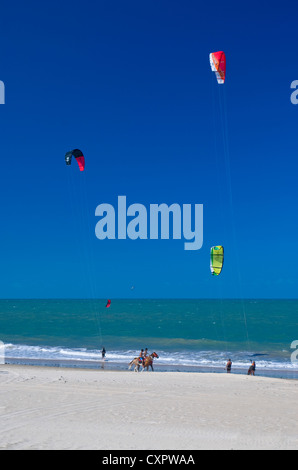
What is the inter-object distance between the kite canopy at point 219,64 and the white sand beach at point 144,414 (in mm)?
10904

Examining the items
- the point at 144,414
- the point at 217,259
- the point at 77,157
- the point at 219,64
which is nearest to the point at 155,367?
the point at 217,259

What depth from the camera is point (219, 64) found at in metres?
17.2

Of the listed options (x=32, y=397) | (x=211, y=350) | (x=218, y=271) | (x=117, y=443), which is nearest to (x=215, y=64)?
(x=218, y=271)

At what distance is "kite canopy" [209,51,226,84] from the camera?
1719 centimetres

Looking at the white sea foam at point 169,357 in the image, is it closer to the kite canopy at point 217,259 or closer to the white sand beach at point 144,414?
the kite canopy at point 217,259

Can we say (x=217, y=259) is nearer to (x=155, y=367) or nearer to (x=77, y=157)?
(x=155, y=367)

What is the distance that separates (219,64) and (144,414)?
12.6m

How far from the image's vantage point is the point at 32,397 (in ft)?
38.9

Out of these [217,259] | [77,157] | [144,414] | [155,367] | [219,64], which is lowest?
[155,367]

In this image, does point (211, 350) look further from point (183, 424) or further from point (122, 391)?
point (183, 424)

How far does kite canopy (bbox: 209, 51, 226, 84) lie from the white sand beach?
429 inches

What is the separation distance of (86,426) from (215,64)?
527 inches

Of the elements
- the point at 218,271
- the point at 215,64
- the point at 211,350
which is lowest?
the point at 211,350

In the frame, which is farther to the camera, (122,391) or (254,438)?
(122,391)
